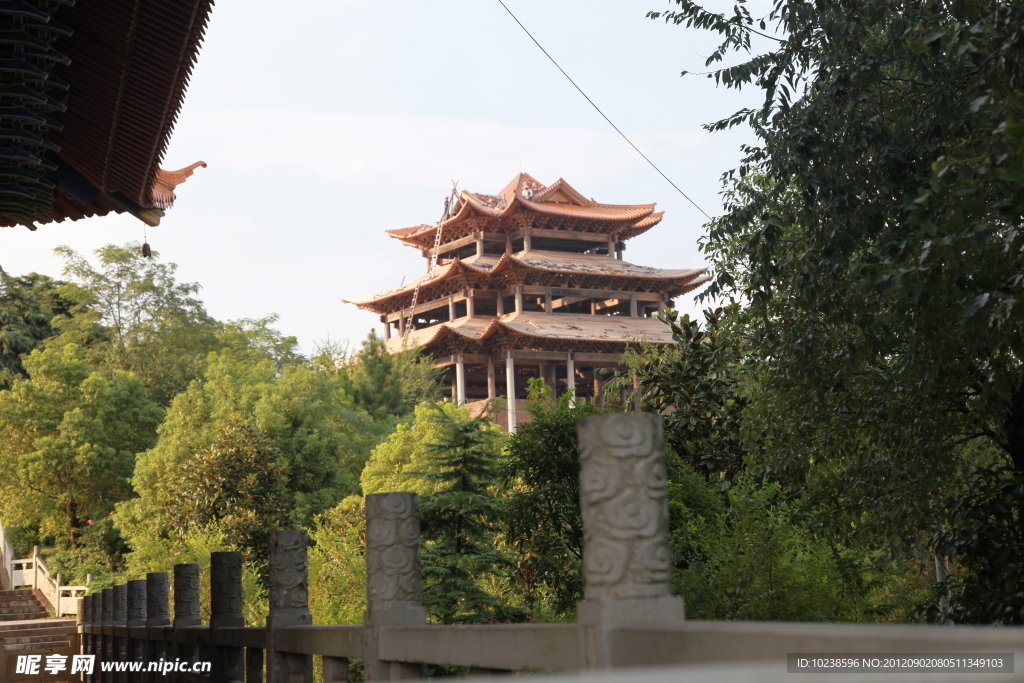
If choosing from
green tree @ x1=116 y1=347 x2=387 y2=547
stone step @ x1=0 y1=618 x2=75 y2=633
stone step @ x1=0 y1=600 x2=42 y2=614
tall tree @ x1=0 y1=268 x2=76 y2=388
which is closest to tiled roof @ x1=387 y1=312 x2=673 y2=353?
green tree @ x1=116 y1=347 x2=387 y2=547

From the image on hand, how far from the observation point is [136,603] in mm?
8359

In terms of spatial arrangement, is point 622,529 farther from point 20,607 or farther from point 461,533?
point 20,607

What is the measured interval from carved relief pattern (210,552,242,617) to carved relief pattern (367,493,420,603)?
2.02 metres

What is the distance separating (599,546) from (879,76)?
12.8ft

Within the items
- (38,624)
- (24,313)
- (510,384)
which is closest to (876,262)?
(38,624)

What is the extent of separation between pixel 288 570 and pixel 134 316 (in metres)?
33.4

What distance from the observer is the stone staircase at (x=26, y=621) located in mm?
17969

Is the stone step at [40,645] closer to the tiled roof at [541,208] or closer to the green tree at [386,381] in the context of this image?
the green tree at [386,381]

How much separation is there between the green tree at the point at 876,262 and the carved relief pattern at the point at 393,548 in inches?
98.5

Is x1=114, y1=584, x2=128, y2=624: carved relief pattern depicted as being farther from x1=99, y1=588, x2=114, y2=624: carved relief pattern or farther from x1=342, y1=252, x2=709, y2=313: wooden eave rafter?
x1=342, y1=252, x2=709, y2=313: wooden eave rafter

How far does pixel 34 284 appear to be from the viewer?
3681 cm

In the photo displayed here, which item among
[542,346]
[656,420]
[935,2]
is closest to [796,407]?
[935,2]

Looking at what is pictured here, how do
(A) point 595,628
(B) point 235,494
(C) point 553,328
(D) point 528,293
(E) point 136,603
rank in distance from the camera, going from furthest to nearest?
1. (D) point 528,293
2. (C) point 553,328
3. (B) point 235,494
4. (E) point 136,603
5. (A) point 595,628

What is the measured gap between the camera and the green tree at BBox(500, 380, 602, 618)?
10008 mm
